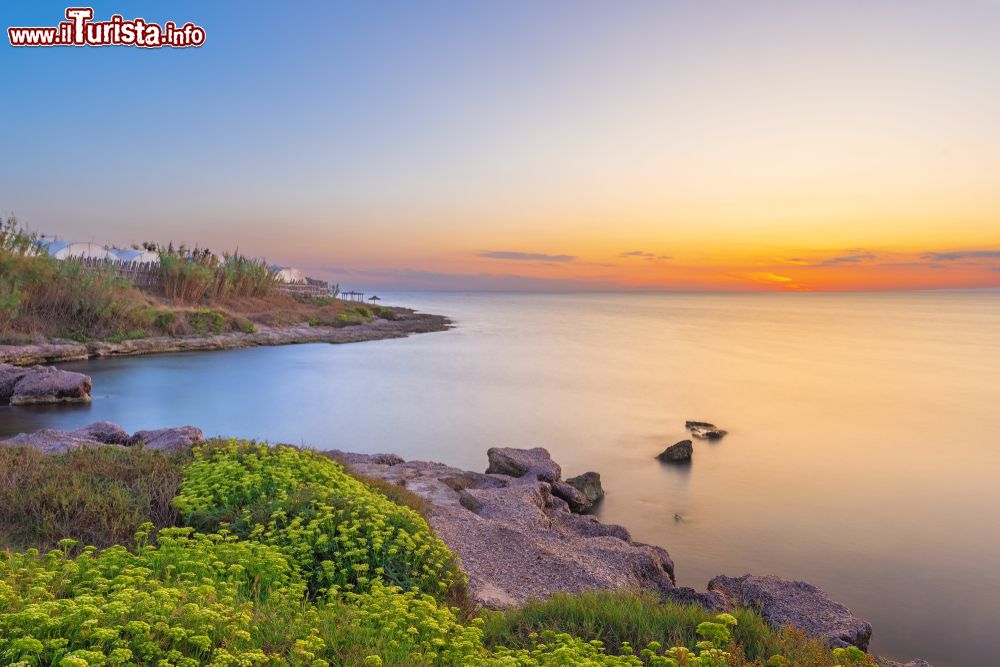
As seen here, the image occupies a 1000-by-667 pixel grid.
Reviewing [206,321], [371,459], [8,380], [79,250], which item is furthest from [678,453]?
[79,250]

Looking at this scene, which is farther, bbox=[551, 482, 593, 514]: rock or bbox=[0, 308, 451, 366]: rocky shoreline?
bbox=[0, 308, 451, 366]: rocky shoreline

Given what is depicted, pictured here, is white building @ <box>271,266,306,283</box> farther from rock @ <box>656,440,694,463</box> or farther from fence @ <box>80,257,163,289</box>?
rock @ <box>656,440,694,463</box>

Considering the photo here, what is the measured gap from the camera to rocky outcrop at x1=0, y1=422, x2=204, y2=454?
434 inches

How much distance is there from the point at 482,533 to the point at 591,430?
44.9 ft

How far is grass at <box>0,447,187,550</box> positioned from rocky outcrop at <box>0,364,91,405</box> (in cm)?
1503

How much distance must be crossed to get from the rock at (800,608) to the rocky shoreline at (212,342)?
108 ft

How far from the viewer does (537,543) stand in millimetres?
9281

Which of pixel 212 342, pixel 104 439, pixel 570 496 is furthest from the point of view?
pixel 212 342

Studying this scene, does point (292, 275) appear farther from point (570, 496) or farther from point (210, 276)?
point (570, 496)

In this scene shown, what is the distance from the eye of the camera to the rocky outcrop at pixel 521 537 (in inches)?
320

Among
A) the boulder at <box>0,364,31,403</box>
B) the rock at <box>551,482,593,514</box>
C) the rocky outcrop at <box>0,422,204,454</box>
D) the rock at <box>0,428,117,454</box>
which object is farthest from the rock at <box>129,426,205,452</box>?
the boulder at <box>0,364,31,403</box>

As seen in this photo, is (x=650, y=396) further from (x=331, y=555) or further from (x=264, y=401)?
(x=331, y=555)

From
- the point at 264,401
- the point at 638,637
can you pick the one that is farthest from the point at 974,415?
the point at 264,401

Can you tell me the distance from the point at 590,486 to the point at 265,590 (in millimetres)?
9782
